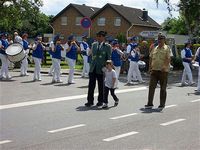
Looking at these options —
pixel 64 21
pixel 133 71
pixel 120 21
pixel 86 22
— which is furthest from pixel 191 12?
pixel 64 21

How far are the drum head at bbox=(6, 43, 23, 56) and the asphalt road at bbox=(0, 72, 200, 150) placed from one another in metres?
3.34

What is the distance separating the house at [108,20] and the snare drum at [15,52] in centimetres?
4750

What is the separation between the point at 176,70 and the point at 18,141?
71.3ft

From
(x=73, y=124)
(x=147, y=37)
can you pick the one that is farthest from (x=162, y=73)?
(x=147, y=37)

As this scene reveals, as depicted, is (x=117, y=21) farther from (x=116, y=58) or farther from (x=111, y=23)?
(x=116, y=58)

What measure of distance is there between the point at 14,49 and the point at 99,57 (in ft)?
23.4

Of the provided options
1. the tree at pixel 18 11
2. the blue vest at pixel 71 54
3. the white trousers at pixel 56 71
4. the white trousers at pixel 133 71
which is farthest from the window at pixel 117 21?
the blue vest at pixel 71 54

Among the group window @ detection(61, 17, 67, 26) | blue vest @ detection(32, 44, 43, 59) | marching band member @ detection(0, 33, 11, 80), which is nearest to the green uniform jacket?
blue vest @ detection(32, 44, 43, 59)

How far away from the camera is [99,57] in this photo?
12.4 metres

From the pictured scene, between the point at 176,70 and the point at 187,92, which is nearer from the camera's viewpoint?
the point at 187,92

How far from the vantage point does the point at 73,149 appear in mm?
7480

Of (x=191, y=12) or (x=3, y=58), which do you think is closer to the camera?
(x=3, y=58)

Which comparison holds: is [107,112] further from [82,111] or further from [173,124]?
[173,124]

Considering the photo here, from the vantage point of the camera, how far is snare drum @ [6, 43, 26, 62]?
18.5 m
